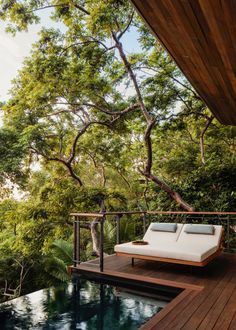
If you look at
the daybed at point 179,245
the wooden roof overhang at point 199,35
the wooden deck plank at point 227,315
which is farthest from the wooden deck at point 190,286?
the wooden roof overhang at point 199,35

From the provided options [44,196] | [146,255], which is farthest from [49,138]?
[146,255]

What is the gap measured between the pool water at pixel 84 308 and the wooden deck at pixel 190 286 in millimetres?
280

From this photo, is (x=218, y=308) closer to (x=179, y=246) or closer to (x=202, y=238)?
(x=179, y=246)

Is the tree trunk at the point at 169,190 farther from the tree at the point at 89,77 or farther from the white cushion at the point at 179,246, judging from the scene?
the white cushion at the point at 179,246

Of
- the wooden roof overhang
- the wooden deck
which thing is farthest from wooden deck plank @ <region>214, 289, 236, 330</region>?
the wooden roof overhang

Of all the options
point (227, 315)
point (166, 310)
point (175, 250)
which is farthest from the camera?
point (175, 250)

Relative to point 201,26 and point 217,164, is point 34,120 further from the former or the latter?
point 201,26

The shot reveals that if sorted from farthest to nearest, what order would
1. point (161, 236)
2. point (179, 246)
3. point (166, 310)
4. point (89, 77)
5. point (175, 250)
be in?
1. point (89, 77)
2. point (161, 236)
3. point (179, 246)
4. point (175, 250)
5. point (166, 310)

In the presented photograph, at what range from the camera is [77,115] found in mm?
9414

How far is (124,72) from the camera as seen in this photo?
7910mm

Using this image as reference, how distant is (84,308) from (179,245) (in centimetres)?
201

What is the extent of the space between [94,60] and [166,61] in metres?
2.16

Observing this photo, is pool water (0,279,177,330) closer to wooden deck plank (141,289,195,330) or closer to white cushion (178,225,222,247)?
wooden deck plank (141,289,195,330)

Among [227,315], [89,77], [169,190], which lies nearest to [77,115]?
[89,77]
